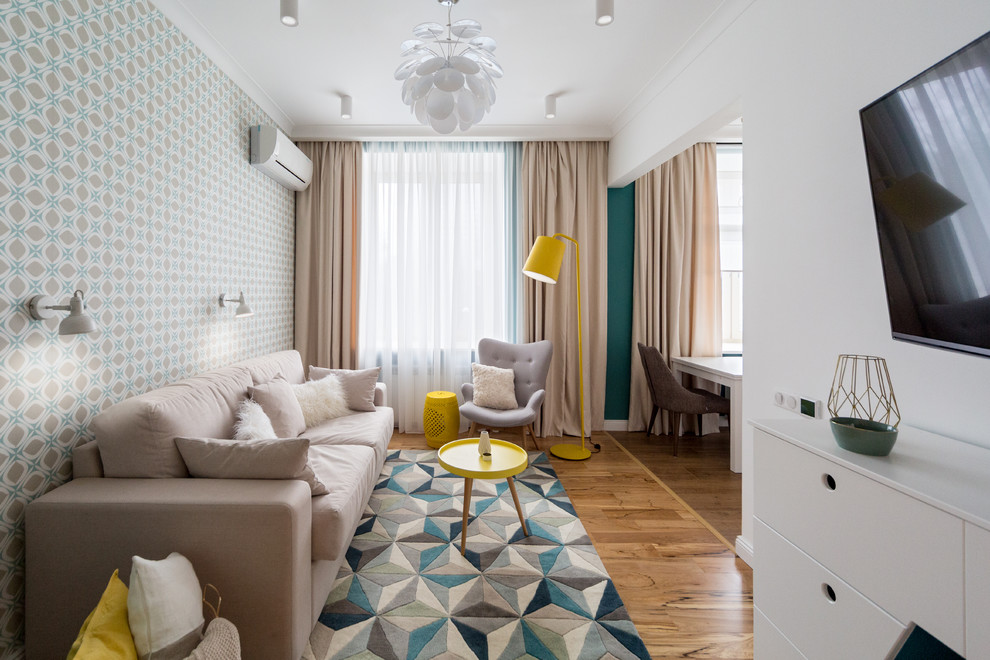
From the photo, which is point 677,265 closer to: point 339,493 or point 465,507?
point 465,507

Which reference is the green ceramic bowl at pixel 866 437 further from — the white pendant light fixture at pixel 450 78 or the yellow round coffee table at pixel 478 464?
the white pendant light fixture at pixel 450 78

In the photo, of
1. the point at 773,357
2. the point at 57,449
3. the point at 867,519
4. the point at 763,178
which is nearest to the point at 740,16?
the point at 763,178

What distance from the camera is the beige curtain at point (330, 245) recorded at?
4.04m

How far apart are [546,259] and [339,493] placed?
2188 mm

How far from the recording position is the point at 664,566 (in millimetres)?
2092

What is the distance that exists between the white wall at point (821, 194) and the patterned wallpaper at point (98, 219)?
276cm

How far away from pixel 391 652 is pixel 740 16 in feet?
10.6

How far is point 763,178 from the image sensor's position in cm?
202

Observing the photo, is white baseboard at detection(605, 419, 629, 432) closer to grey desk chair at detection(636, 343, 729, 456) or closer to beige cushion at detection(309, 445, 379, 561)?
grey desk chair at detection(636, 343, 729, 456)

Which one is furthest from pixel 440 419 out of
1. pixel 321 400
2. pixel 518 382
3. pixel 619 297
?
pixel 619 297

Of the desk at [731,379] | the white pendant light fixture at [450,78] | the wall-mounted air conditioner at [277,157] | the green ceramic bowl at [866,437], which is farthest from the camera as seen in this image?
the desk at [731,379]

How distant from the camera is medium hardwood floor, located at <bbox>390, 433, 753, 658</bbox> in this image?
167 cm

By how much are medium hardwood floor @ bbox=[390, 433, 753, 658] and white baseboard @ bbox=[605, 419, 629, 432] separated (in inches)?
39.2

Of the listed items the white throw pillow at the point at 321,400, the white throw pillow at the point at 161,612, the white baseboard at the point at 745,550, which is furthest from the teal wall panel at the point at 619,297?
the white throw pillow at the point at 161,612
